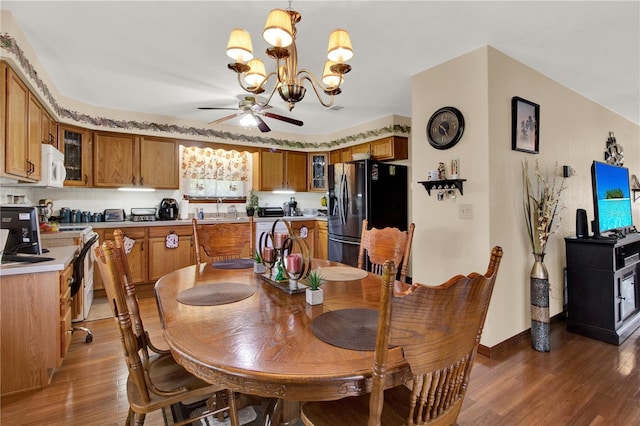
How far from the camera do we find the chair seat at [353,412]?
1019 mm

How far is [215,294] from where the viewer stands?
1487 mm

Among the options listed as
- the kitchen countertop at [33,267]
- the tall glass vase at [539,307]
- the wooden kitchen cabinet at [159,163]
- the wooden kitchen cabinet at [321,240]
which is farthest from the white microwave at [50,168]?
the tall glass vase at [539,307]

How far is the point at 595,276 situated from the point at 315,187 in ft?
13.4

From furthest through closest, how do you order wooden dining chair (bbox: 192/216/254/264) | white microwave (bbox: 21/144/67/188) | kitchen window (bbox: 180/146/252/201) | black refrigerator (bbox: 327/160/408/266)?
kitchen window (bbox: 180/146/252/201) → black refrigerator (bbox: 327/160/408/266) → white microwave (bbox: 21/144/67/188) → wooden dining chair (bbox: 192/216/254/264)

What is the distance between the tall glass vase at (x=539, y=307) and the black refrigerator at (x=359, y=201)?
76.2 inches

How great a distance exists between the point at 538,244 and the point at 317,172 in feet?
12.4

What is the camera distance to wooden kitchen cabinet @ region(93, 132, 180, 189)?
4086 mm

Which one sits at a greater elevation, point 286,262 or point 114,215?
point 114,215

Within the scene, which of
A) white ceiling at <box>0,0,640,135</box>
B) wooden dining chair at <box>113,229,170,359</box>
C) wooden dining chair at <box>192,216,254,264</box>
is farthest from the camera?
wooden dining chair at <box>192,216,254,264</box>

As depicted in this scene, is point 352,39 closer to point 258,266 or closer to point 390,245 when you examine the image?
point 390,245

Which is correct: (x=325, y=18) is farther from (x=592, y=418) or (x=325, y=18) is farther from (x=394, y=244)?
(x=592, y=418)

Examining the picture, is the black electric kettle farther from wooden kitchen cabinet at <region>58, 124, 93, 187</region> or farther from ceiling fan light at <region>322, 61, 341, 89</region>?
ceiling fan light at <region>322, 61, 341, 89</region>

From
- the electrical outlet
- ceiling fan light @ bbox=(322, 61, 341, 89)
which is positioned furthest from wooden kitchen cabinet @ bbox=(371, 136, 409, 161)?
ceiling fan light @ bbox=(322, 61, 341, 89)

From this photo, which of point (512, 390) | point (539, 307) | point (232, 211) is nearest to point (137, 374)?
point (512, 390)
